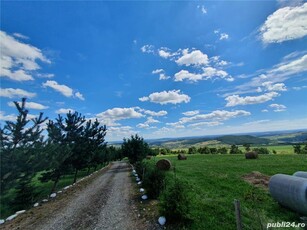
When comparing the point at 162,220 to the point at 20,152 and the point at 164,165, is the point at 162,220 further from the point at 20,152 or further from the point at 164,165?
the point at 164,165

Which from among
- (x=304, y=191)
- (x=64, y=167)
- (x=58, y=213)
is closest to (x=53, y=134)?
(x=64, y=167)

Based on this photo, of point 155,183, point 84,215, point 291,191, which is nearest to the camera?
point 291,191

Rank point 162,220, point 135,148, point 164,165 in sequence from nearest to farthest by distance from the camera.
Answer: point 162,220
point 164,165
point 135,148

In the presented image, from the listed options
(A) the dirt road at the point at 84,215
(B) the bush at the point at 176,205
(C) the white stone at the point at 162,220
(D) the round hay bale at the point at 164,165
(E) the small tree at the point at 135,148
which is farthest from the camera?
(E) the small tree at the point at 135,148

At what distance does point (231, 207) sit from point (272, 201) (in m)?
2.46

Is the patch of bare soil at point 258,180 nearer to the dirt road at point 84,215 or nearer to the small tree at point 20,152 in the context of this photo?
the dirt road at point 84,215

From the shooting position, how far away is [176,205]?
328 inches

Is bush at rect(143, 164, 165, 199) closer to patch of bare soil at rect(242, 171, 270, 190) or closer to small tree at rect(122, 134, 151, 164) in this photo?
patch of bare soil at rect(242, 171, 270, 190)

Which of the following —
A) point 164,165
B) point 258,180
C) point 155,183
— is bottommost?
point 258,180

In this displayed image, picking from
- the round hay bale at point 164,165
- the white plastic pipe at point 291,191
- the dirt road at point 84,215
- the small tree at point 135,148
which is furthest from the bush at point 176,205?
the small tree at point 135,148

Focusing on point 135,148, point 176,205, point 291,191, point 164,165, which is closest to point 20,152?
point 176,205

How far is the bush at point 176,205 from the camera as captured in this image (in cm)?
829

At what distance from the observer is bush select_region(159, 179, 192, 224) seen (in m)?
8.29

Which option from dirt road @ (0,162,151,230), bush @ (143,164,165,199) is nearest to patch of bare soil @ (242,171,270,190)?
bush @ (143,164,165,199)
